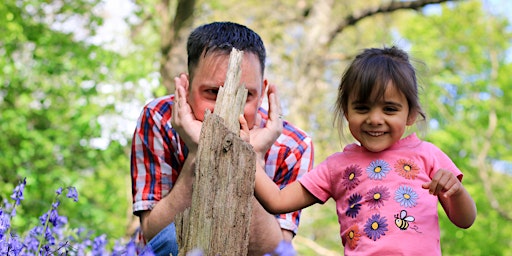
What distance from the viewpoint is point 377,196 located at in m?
2.23

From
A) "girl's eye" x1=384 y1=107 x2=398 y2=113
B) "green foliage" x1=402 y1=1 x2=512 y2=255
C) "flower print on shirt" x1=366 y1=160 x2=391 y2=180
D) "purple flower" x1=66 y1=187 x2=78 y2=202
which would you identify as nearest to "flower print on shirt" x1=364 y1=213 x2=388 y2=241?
"flower print on shirt" x1=366 y1=160 x2=391 y2=180

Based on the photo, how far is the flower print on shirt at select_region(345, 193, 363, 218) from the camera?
7.41 feet

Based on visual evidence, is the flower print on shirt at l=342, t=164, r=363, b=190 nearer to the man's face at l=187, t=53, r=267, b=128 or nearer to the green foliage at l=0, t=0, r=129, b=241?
the man's face at l=187, t=53, r=267, b=128

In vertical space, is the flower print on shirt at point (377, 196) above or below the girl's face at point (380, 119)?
below

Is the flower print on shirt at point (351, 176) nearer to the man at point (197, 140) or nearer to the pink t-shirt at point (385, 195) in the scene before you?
the pink t-shirt at point (385, 195)

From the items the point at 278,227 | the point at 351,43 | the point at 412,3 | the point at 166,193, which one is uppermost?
the point at 351,43

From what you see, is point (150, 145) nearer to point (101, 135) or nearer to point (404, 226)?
point (404, 226)

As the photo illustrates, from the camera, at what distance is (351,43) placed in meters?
15.5

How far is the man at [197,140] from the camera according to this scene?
2555 mm

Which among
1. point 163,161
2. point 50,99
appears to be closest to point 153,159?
point 163,161

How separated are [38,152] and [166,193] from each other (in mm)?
5145

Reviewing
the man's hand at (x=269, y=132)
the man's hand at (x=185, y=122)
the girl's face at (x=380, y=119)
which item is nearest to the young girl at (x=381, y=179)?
the girl's face at (x=380, y=119)

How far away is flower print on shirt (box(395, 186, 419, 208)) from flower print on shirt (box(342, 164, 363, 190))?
0.48ft

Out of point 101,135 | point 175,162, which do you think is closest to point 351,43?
point 101,135
